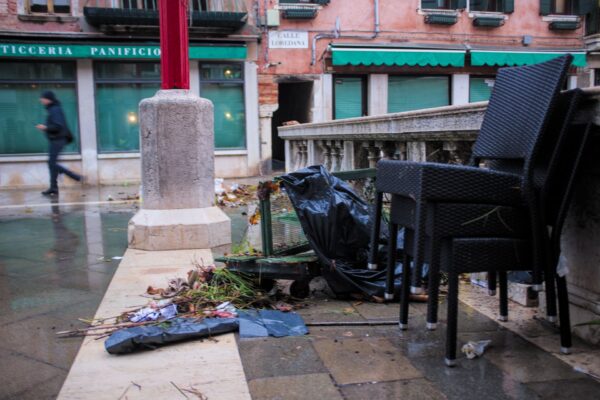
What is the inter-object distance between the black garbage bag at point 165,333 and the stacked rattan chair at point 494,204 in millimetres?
1159

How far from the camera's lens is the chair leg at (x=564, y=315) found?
9.05 feet

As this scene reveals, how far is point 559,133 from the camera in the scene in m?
2.75

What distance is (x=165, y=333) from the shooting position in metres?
3.09

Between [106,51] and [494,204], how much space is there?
14.4 meters

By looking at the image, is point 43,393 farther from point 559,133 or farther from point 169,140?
point 169,140

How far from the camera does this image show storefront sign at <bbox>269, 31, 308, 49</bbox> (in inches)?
671

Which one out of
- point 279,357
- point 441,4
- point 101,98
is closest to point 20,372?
point 279,357

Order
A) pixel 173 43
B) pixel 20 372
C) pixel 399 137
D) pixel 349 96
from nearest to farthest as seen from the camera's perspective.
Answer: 1. pixel 20 372
2. pixel 399 137
3. pixel 173 43
4. pixel 349 96

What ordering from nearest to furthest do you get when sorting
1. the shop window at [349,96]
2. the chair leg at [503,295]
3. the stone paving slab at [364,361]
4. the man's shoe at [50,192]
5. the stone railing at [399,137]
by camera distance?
the stone paving slab at [364,361] → the chair leg at [503,295] → the stone railing at [399,137] → the man's shoe at [50,192] → the shop window at [349,96]

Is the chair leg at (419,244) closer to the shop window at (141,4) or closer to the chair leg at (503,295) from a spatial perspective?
the chair leg at (503,295)

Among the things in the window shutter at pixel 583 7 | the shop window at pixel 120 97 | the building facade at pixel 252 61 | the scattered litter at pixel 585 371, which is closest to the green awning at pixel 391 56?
the building facade at pixel 252 61

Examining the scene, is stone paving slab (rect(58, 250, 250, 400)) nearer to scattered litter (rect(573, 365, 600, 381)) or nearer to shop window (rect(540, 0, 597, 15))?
scattered litter (rect(573, 365, 600, 381))

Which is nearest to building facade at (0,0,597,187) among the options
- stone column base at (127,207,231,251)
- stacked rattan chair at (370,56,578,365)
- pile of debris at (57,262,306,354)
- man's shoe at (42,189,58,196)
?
man's shoe at (42,189,58,196)

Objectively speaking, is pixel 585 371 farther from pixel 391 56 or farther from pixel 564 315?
pixel 391 56
